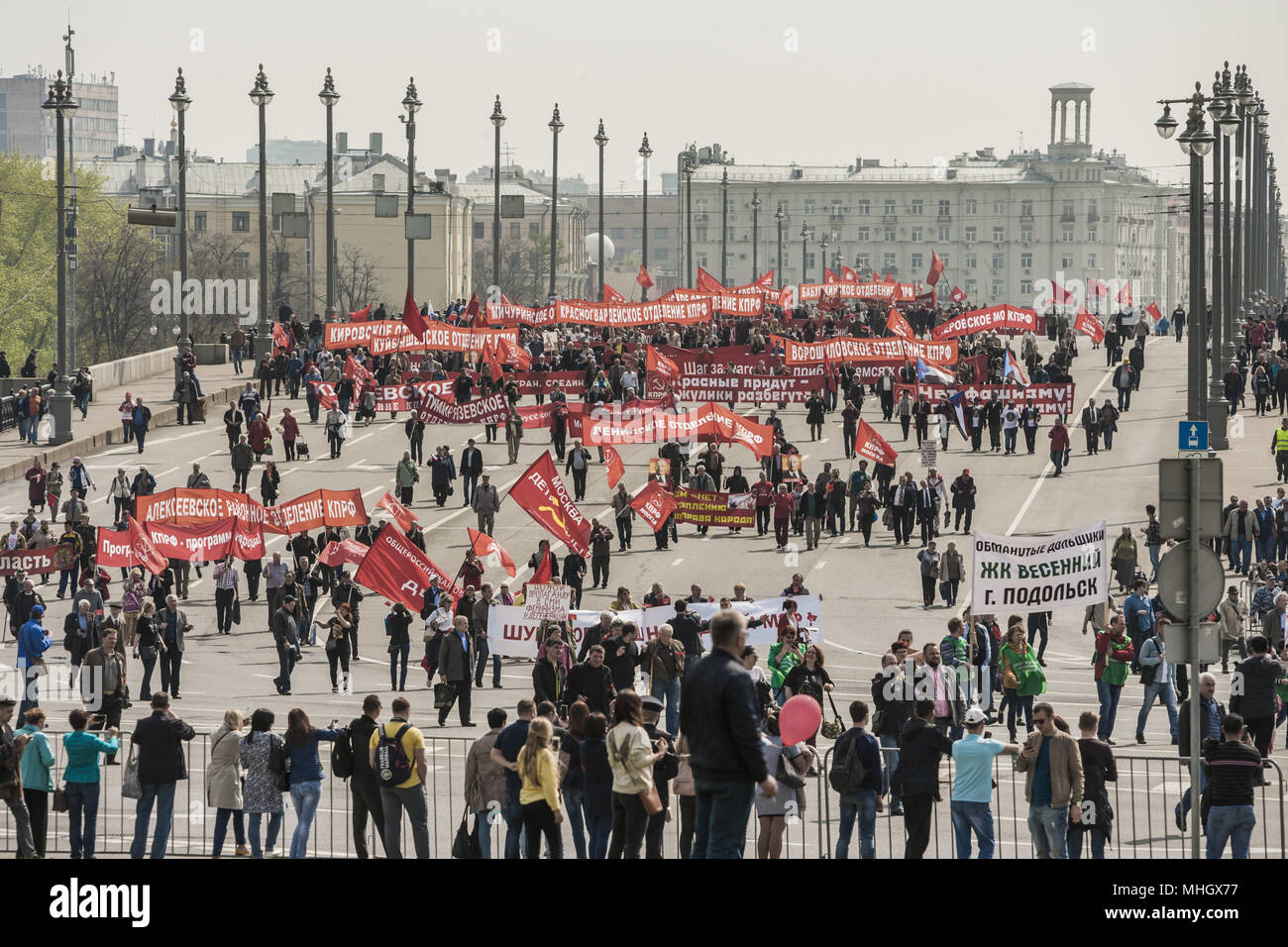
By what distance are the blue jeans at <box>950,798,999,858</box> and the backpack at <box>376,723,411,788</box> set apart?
3.70 m

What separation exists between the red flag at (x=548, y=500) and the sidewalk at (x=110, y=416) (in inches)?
628

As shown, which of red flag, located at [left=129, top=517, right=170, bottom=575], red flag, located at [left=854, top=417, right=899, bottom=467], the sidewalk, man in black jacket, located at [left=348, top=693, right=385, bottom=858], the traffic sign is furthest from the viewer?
the sidewalk

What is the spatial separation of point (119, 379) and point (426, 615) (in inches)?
1201

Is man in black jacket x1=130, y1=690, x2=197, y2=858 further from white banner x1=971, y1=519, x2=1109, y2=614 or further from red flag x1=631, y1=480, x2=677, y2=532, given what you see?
red flag x1=631, y1=480, x2=677, y2=532

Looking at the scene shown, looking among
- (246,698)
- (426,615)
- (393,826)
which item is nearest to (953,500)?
(426,615)

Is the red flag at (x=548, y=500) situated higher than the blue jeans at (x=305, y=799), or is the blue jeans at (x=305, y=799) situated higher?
the red flag at (x=548, y=500)

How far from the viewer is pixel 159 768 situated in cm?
1493

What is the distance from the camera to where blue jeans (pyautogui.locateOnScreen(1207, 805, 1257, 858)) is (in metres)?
13.5

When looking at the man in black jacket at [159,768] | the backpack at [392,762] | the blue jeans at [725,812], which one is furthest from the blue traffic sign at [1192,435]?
the blue jeans at [725,812]

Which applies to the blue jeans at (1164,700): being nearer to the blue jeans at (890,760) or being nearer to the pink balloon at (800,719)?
the blue jeans at (890,760)

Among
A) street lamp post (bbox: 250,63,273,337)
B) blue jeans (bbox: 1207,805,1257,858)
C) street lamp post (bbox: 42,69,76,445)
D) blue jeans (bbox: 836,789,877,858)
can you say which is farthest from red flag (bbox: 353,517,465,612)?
street lamp post (bbox: 250,63,273,337)

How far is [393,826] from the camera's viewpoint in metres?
14.7

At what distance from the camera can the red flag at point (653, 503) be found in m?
36.7
